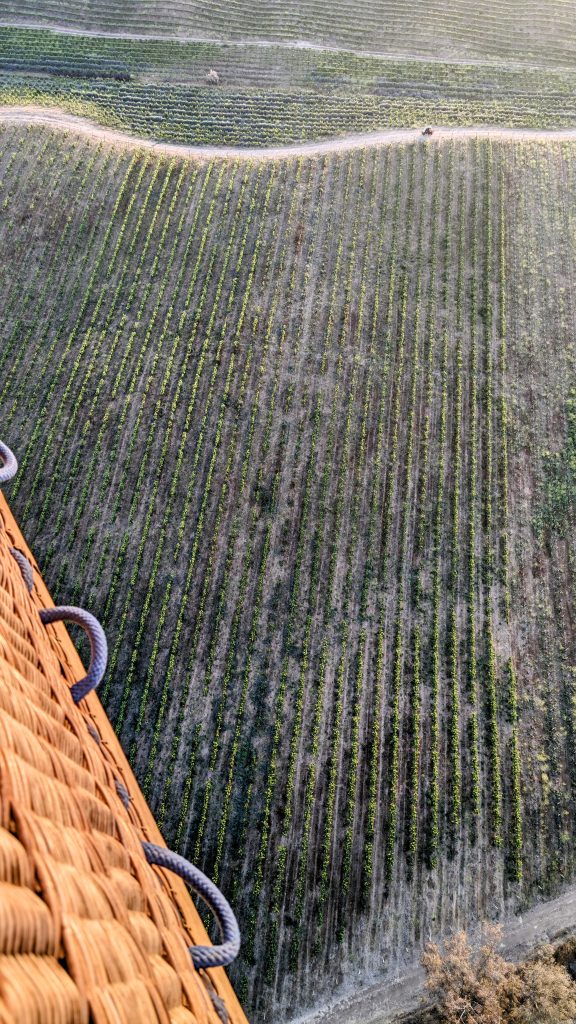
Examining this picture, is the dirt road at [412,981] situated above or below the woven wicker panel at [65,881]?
below

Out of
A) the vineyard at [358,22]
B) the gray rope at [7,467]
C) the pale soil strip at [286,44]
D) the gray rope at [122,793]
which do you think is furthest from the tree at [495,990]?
the vineyard at [358,22]

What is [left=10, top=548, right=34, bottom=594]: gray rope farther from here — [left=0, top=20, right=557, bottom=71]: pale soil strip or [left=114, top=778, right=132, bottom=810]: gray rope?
[left=0, top=20, right=557, bottom=71]: pale soil strip

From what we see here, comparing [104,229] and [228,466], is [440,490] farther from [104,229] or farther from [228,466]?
[104,229]

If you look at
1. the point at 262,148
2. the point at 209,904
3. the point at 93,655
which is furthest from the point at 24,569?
the point at 262,148

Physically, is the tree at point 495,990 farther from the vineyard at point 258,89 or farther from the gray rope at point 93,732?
the vineyard at point 258,89

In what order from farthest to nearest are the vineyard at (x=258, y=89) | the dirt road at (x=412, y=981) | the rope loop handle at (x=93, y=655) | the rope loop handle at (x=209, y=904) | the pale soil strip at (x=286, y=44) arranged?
the pale soil strip at (x=286, y=44), the vineyard at (x=258, y=89), the dirt road at (x=412, y=981), the rope loop handle at (x=93, y=655), the rope loop handle at (x=209, y=904)

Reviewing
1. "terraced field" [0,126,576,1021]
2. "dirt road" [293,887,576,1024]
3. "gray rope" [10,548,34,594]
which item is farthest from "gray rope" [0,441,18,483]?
"dirt road" [293,887,576,1024]

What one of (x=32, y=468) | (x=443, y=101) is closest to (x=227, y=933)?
(x=32, y=468)
